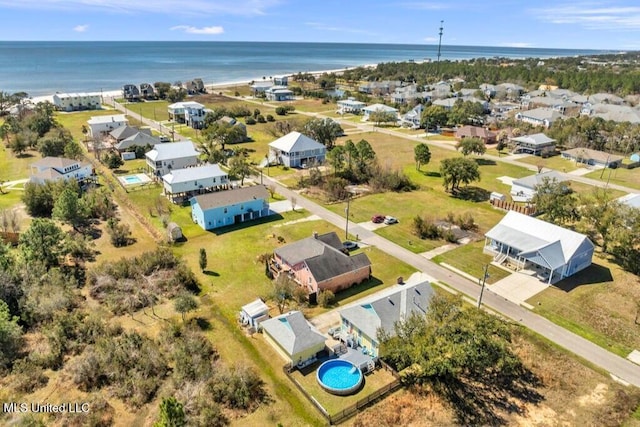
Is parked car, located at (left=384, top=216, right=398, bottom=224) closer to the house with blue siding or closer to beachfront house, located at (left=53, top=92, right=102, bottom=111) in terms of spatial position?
the house with blue siding

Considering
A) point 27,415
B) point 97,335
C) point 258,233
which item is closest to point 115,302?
point 97,335

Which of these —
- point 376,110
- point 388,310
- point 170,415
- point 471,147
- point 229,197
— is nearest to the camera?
point 170,415

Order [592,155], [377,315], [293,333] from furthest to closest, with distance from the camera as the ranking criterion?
[592,155]
[377,315]
[293,333]

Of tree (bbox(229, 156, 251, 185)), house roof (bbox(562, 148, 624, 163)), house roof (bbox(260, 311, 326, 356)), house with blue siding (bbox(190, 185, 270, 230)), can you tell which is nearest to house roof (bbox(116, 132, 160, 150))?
tree (bbox(229, 156, 251, 185))

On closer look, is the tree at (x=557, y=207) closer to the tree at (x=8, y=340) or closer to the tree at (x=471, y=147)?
the tree at (x=471, y=147)

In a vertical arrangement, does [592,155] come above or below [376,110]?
below

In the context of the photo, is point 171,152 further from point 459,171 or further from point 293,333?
point 293,333

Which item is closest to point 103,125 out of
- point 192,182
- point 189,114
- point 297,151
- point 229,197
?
point 189,114
